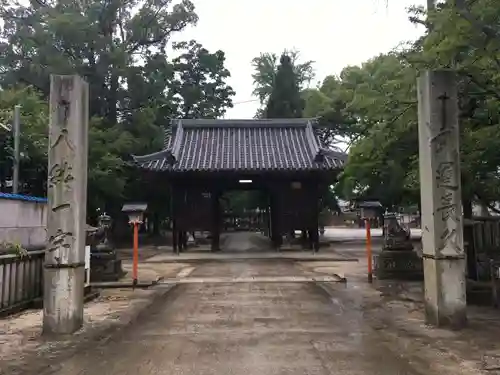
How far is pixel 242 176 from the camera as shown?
2272 cm

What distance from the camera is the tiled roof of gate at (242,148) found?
2177 cm

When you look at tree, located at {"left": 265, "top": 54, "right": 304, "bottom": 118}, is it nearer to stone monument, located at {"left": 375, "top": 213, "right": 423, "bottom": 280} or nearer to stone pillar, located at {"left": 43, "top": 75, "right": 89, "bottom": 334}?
stone monument, located at {"left": 375, "top": 213, "right": 423, "bottom": 280}

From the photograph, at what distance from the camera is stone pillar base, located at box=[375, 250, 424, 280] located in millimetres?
12945

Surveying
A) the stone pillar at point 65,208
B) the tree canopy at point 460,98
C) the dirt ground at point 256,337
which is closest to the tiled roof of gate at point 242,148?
the tree canopy at point 460,98

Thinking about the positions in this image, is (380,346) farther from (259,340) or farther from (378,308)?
(378,308)

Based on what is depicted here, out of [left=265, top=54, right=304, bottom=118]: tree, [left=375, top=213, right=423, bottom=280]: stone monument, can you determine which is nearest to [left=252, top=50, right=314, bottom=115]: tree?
[left=265, top=54, right=304, bottom=118]: tree

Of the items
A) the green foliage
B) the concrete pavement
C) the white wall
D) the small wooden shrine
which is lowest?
the concrete pavement

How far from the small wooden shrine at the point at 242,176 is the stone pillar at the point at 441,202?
13.6 meters

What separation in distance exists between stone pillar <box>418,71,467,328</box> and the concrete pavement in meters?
1.15

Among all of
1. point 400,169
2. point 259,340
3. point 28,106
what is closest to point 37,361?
point 259,340

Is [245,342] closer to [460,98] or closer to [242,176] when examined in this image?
[460,98]

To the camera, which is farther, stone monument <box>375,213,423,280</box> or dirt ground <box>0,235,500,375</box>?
stone monument <box>375,213,423,280</box>

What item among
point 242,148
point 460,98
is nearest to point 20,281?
point 460,98

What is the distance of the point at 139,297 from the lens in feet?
34.1
